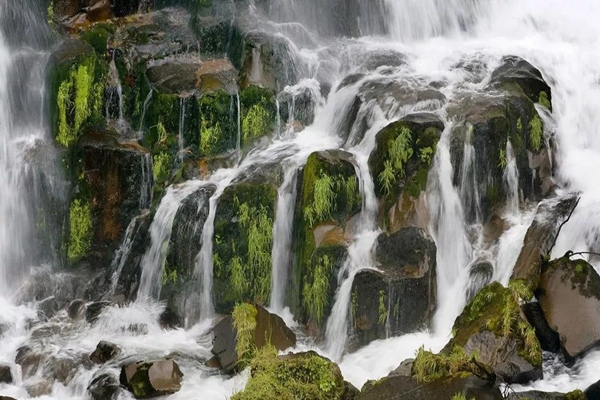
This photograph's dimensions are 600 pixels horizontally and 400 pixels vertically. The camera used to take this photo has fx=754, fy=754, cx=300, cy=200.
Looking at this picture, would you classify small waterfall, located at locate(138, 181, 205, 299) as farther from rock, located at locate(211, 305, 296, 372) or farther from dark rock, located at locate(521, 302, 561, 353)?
dark rock, located at locate(521, 302, 561, 353)

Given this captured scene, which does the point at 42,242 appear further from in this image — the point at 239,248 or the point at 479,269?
the point at 479,269

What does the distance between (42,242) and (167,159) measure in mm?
2692

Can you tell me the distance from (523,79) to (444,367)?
6.78 meters

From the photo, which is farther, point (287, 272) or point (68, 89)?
point (68, 89)

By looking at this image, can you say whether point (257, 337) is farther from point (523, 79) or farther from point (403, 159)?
point (523, 79)

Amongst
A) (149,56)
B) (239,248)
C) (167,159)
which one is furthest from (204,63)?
(239,248)

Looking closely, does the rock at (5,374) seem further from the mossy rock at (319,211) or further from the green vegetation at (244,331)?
the mossy rock at (319,211)

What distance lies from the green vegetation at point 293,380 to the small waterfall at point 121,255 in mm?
4660

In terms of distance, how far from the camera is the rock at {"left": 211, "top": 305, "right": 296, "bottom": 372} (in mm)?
10281

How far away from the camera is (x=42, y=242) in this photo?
533 inches

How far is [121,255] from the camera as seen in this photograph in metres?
13.0

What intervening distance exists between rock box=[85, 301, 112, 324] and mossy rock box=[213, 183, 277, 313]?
6.47ft

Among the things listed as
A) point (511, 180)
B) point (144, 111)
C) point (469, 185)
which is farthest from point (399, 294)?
point (144, 111)

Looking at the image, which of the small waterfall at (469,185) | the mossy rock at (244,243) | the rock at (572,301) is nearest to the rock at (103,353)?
the mossy rock at (244,243)
